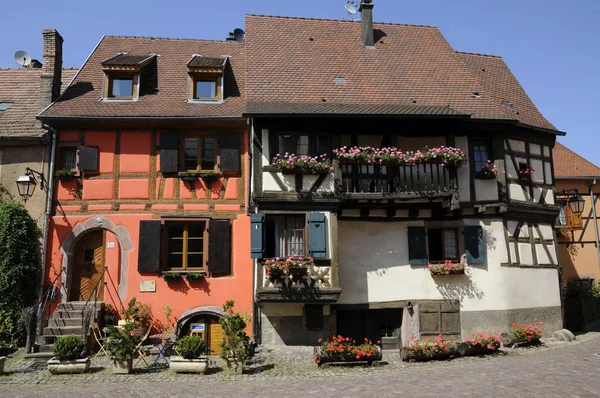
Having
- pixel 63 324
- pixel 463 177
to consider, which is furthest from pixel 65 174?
pixel 463 177

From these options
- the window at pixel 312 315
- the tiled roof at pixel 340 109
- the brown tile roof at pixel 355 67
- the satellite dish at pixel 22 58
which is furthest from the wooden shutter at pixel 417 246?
the satellite dish at pixel 22 58

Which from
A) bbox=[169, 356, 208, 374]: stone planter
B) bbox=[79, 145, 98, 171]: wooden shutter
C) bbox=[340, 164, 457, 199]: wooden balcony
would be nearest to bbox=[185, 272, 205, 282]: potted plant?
bbox=[169, 356, 208, 374]: stone planter

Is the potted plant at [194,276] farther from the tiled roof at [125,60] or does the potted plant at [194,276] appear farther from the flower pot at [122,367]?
the tiled roof at [125,60]

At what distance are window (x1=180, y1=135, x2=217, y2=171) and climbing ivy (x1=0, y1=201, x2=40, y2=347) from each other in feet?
15.6

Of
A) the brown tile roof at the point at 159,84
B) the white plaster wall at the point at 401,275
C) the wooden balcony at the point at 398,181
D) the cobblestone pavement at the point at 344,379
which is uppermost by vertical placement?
the brown tile roof at the point at 159,84

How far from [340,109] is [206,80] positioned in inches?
186

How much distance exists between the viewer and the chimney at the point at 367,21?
18375mm

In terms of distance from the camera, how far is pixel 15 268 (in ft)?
46.6

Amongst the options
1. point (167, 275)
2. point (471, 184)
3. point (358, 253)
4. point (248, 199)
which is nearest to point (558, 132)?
→ point (471, 184)

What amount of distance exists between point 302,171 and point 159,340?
5.98m

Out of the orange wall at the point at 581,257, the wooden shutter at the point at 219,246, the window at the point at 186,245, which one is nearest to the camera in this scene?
the wooden shutter at the point at 219,246

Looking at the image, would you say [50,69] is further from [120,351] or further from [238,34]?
[120,351]

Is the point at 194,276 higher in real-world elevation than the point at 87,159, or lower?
lower

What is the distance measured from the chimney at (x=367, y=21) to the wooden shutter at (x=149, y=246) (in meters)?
9.60
